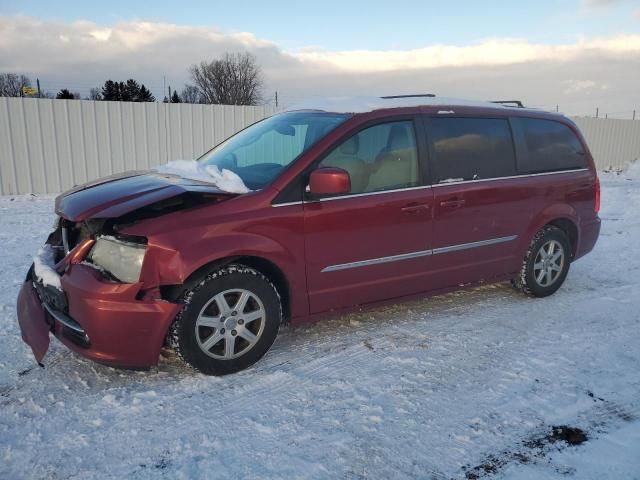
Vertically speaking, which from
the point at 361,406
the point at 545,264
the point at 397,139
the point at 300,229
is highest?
the point at 397,139

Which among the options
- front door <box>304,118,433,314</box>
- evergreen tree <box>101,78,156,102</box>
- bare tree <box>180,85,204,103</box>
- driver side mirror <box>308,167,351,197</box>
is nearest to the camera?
driver side mirror <box>308,167,351,197</box>

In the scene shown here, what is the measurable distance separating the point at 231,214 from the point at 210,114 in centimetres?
1058

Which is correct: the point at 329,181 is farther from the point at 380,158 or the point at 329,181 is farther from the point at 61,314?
the point at 61,314

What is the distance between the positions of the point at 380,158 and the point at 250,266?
1332mm

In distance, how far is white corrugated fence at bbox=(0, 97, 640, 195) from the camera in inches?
429

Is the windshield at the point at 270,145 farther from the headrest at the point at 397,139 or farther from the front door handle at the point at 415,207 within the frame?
the front door handle at the point at 415,207

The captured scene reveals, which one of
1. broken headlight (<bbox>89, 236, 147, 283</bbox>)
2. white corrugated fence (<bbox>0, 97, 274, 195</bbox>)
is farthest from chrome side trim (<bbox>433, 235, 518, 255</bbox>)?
white corrugated fence (<bbox>0, 97, 274, 195</bbox>)

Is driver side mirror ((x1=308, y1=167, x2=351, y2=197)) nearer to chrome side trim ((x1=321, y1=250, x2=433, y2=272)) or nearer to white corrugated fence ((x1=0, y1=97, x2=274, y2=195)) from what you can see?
chrome side trim ((x1=321, y1=250, x2=433, y2=272))

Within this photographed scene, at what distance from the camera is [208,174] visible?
3.76 metres

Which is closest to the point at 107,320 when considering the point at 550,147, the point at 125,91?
the point at 550,147

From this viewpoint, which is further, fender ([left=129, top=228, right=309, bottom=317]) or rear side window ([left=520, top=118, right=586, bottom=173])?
rear side window ([left=520, top=118, right=586, bottom=173])

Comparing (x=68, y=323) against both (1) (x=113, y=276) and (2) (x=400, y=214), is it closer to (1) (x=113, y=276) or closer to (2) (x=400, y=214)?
(1) (x=113, y=276)

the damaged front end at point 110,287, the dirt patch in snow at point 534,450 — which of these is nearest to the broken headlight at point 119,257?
the damaged front end at point 110,287

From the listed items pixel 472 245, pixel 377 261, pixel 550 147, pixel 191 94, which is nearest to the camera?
pixel 377 261
